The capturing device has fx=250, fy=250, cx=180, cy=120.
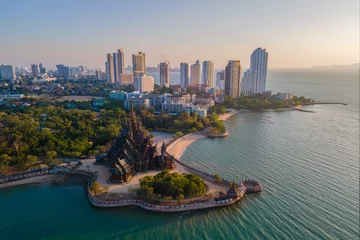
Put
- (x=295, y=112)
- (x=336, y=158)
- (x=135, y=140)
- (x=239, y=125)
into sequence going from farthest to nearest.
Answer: (x=295, y=112) → (x=239, y=125) → (x=336, y=158) → (x=135, y=140)

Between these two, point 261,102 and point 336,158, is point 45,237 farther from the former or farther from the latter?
→ point 261,102

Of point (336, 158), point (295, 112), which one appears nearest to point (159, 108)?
point (295, 112)

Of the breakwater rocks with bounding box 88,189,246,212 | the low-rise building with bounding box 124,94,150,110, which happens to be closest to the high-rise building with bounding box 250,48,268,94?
the low-rise building with bounding box 124,94,150,110

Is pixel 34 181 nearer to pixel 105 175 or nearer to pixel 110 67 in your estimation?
pixel 105 175

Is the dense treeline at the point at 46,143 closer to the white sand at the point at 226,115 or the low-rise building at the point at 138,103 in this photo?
the low-rise building at the point at 138,103

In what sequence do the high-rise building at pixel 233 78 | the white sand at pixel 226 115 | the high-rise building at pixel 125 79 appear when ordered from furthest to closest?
the high-rise building at pixel 125 79, the high-rise building at pixel 233 78, the white sand at pixel 226 115

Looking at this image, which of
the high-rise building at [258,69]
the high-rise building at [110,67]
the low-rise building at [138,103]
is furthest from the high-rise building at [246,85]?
the high-rise building at [110,67]
